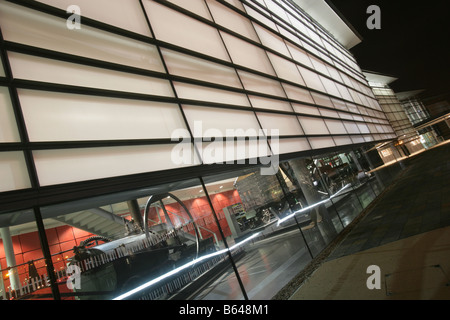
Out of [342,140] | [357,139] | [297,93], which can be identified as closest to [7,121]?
[297,93]

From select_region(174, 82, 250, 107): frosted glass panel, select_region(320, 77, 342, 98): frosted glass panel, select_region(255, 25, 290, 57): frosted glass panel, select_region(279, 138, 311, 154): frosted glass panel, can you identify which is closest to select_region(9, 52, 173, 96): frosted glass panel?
select_region(174, 82, 250, 107): frosted glass panel

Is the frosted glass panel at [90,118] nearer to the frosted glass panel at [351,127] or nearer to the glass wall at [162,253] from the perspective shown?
the glass wall at [162,253]

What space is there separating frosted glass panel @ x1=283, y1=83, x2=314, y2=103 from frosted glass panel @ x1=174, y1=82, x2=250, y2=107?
2.02 m

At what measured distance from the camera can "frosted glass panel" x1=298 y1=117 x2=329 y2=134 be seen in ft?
18.9

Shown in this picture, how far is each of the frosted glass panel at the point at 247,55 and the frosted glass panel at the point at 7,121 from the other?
3626 mm

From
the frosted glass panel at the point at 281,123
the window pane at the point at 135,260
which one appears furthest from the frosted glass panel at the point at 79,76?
the frosted glass panel at the point at 281,123

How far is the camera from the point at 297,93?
623 centimetres

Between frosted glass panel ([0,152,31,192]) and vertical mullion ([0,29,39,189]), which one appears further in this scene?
vertical mullion ([0,29,39,189])

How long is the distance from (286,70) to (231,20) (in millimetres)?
2033

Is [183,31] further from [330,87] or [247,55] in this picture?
[330,87]

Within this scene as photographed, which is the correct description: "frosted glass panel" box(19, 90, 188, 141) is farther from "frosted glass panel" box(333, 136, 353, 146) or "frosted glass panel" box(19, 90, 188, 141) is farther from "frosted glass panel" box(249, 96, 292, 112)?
"frosted glass panel" box(333, 136, 353, 146)

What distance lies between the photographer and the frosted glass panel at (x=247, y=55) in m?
4.66
